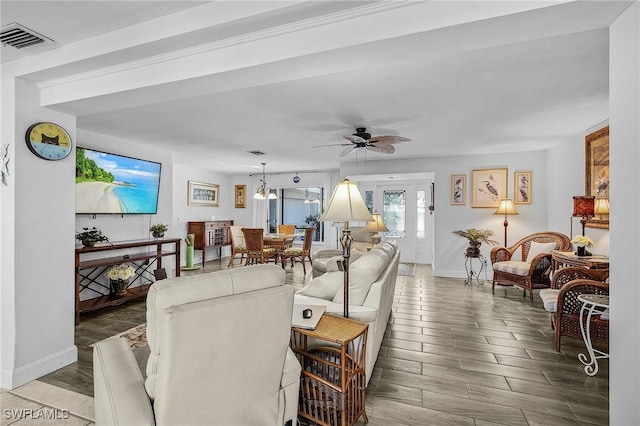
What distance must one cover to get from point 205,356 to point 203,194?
7111 millimetres

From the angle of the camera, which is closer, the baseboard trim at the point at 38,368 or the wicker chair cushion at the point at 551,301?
the baseboard trim at the point at 38,368

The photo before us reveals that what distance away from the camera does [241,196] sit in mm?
8688

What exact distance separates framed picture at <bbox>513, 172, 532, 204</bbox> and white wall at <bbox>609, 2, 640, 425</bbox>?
183 inches

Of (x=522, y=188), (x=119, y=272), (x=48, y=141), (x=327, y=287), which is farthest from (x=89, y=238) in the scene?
(x=522, y=188)

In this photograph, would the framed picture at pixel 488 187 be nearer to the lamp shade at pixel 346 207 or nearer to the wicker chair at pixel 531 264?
the wicker chair at pixel 531 264

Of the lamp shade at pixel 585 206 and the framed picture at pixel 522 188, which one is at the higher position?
the framed picture at pixel 522 188

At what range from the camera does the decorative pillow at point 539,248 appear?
446 cm

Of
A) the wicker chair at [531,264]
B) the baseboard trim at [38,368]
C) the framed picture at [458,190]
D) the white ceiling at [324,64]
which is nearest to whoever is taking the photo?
the white ceiling at [324,64]

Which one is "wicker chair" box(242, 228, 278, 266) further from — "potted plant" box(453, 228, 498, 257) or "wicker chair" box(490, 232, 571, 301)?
"wicker chair" box(490, 232, 571, 301)

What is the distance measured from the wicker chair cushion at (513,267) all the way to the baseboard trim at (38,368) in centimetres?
519

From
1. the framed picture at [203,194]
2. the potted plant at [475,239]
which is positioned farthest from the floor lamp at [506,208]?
the framed picture at [203,194]

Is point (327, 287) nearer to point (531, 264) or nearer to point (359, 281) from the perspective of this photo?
point (359, 281)

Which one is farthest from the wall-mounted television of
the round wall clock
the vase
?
the round wall clock

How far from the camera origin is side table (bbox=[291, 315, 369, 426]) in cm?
168
